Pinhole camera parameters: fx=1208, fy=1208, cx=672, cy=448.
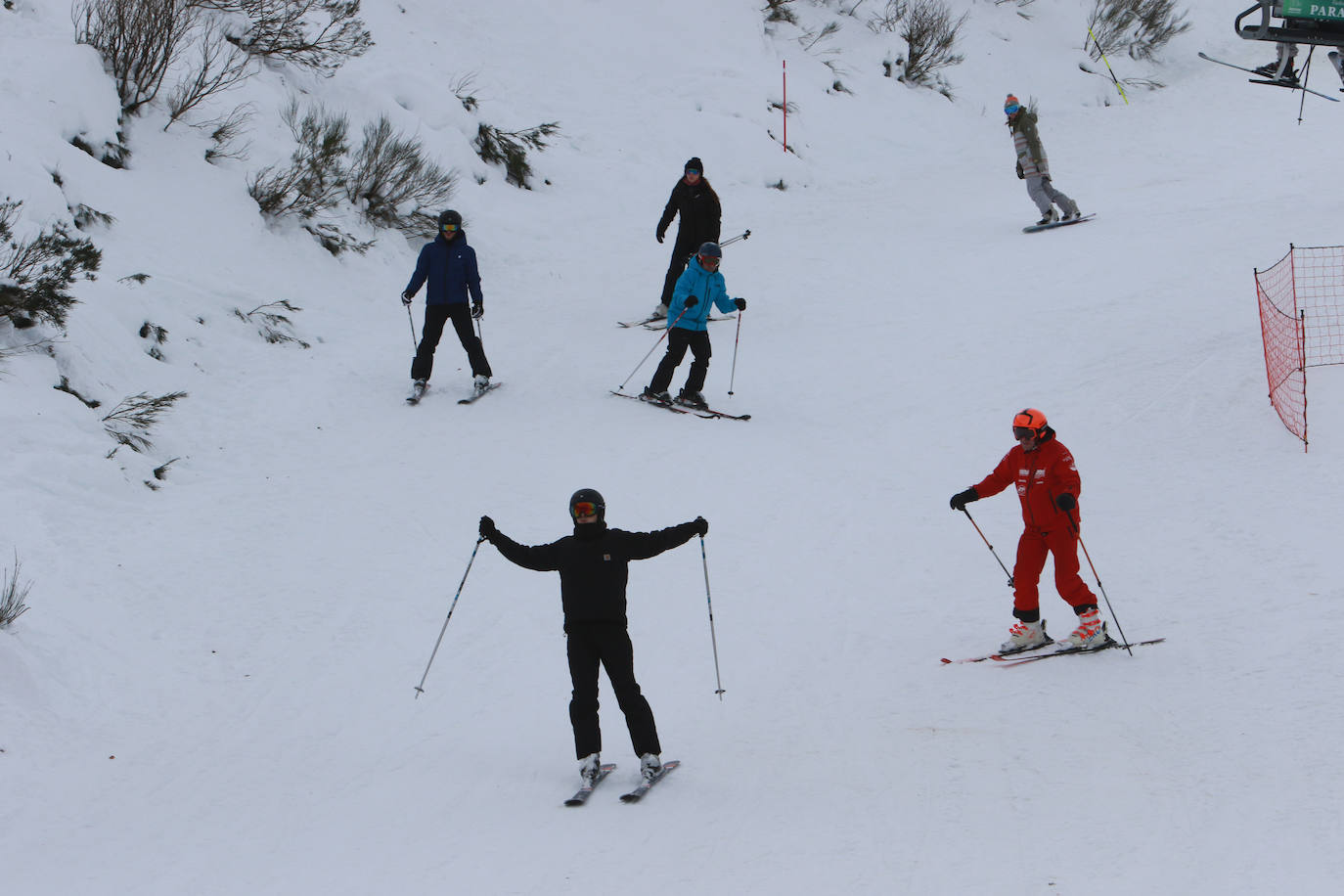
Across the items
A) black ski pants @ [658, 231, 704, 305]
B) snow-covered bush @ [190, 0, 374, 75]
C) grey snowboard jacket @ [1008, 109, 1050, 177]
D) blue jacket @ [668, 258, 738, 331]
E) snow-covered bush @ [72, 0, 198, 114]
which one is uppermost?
snow-covered bush @ [190, 0, 374, 75]

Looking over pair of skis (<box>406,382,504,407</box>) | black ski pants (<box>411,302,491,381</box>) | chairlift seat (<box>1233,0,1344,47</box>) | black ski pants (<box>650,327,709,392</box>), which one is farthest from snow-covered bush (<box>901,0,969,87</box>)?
pair of skis (<box>406,382,504,407</box>)

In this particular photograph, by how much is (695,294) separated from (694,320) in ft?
0.76

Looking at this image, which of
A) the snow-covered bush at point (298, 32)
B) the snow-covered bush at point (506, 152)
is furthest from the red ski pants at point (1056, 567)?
the snow-covered bush at point (298, 32)

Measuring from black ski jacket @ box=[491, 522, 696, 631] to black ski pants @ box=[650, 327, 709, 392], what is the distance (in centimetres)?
535

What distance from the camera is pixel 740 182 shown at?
18.9 m

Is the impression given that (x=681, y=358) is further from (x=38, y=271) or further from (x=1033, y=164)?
(x=1033, y=164)

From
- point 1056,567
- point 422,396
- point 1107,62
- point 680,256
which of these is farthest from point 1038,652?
point 1107,62

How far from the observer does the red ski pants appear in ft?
22.9

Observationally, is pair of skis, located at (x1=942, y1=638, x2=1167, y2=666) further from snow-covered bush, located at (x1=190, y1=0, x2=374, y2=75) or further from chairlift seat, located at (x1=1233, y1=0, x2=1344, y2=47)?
snow-covered bush, located at (x1=190, y1=0, x2=374, y2=75)

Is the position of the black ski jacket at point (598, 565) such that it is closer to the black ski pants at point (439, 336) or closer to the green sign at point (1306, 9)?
the black ski pants at point (439, 336)

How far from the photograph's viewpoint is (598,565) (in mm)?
5715

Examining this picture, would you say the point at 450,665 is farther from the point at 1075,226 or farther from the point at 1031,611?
the point at 1075,226

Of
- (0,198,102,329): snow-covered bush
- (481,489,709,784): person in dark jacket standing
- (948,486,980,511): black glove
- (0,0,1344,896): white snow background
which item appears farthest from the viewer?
(0,198,102,329): snow-covered bush

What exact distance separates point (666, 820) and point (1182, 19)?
2882 cm
